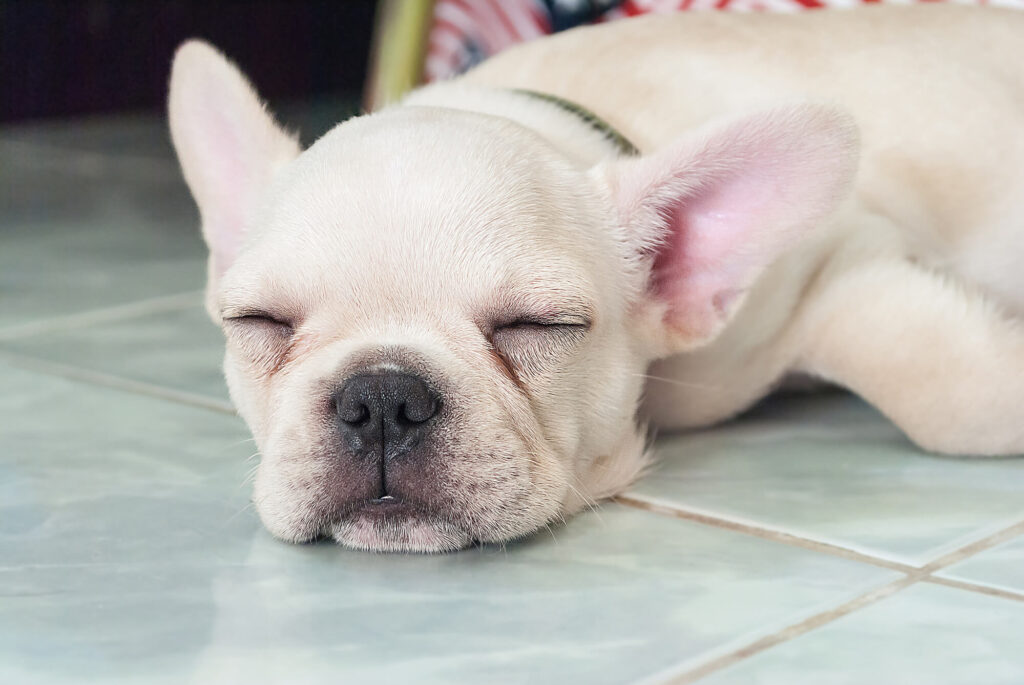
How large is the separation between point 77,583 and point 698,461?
787 millimetres

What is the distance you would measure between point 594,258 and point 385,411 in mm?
367

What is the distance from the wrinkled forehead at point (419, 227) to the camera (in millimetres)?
1498

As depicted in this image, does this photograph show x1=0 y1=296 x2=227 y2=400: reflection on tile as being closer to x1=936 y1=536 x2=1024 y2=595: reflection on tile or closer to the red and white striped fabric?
the red and white striped fabric

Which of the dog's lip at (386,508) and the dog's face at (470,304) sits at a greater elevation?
the dog's face at (470,304)

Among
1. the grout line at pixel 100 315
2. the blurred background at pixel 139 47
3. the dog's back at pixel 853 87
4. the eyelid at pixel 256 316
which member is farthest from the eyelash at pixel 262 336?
the blurred background at pixel 139 47

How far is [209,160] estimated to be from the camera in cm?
194

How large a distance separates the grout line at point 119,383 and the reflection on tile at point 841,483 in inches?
26.8

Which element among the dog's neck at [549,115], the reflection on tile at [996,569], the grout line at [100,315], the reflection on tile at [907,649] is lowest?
the grout line at [100,315]

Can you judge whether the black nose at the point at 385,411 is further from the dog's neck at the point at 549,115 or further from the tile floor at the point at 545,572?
the dog's neck at the point at 549,115

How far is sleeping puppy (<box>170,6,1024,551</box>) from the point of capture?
146cm

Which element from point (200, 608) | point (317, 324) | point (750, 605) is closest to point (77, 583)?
point (200, 608)

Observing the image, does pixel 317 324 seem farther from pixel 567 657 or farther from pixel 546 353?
pixel 567 657

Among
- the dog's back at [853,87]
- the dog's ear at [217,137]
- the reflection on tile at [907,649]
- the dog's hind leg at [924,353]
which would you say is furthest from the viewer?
the dog's back at [853,87]

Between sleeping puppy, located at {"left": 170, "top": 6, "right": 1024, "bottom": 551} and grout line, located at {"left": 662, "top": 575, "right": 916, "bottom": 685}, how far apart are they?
12.8 inches
